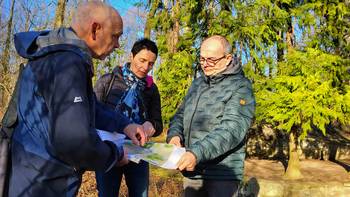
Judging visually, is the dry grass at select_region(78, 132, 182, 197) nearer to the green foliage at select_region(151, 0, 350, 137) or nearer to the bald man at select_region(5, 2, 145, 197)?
the green foliage at select_region(151, 0, 350, 137)

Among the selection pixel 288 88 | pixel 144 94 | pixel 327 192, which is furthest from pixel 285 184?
pixel 144 94

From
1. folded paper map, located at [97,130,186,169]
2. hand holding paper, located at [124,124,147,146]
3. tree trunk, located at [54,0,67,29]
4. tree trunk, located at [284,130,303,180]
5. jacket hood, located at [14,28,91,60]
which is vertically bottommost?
tree trunk, located at [284,130,303,180]

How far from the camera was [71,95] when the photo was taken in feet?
5.04

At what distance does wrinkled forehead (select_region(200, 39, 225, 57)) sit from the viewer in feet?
9.07

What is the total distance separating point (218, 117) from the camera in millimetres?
2701

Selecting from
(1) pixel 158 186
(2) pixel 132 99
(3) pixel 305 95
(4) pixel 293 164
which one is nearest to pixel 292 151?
(4) pixel 293 164

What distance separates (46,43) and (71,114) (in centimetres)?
36

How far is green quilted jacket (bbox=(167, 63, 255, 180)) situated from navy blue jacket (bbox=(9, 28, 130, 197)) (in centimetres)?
93

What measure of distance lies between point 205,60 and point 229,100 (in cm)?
36

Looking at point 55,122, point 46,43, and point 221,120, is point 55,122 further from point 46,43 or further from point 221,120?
point 221,120

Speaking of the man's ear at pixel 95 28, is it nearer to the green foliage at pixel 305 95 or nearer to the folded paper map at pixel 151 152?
the folded paper map at pixel 151 152

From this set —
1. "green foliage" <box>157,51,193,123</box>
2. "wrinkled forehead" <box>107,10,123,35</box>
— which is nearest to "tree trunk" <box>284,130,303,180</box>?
"green foliage" <box>157,51,193,123</box>

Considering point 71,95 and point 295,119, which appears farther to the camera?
point 295,119

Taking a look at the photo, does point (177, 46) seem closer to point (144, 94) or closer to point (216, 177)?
point (144, 94)
